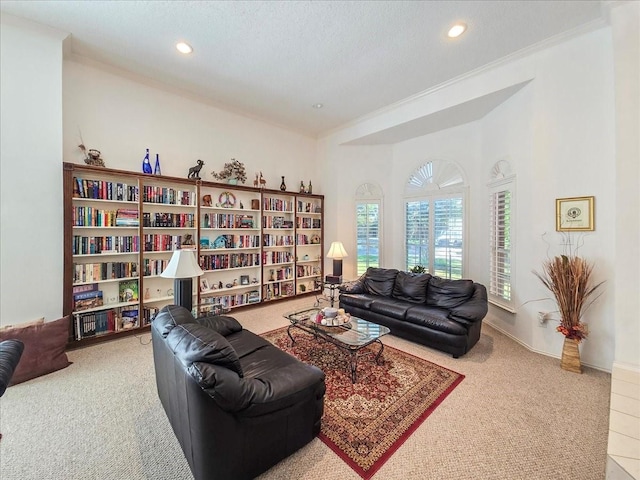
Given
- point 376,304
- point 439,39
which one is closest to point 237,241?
point 376,304

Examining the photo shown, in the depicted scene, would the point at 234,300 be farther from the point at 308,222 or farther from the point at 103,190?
the point at 103,190

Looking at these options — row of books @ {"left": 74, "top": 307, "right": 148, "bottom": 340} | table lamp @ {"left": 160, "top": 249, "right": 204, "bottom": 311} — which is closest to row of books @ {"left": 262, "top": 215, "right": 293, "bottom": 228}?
table lamp @ {"left": 160, "top": 249, "right": 204, "bottom": 311}

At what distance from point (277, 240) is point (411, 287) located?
2.76m

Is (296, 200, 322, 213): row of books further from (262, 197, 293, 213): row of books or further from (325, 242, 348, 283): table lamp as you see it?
(325, 242, 348, 283): table lamp

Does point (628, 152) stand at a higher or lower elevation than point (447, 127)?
lower

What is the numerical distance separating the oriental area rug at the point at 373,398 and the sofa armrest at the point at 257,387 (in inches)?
16.9

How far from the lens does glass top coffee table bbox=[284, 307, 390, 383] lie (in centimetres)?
257

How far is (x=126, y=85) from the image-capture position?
3840 mm

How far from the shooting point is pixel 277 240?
17.8 feet

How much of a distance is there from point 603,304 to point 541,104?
93.9 inches

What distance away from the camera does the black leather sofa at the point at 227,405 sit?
4.56 ft

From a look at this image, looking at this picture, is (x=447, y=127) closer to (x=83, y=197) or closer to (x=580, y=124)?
(x=580, y=124)

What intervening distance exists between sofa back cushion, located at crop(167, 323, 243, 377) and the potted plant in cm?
332

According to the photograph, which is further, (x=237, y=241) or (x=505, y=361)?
(x=237, y=241)
